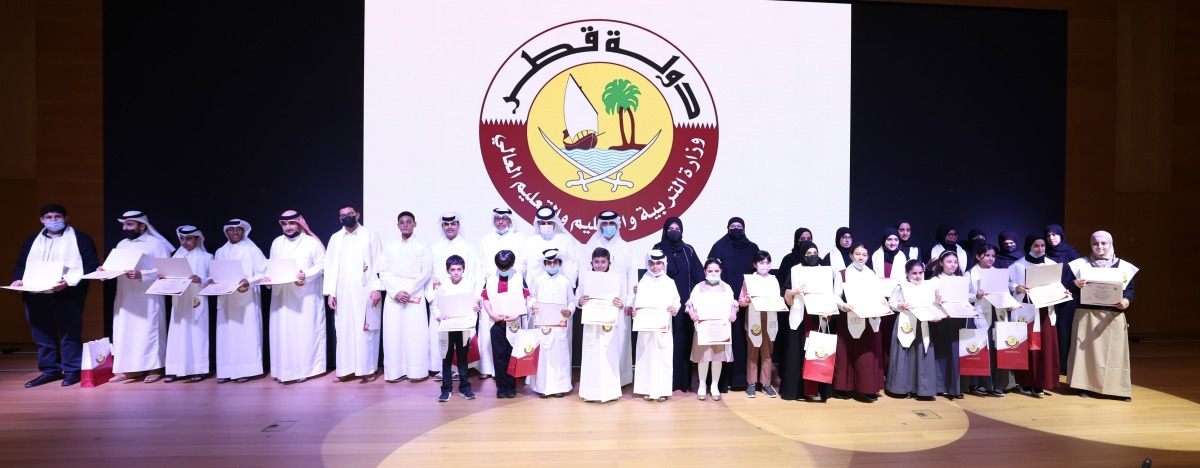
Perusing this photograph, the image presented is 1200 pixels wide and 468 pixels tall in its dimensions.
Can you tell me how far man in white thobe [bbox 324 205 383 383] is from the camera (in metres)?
5.48

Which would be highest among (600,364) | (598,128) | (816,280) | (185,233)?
(598,128)

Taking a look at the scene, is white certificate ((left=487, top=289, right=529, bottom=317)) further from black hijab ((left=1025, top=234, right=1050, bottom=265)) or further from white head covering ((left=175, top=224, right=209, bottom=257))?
black hijab ((left=1025, top=234, right=1050, bottom=265))

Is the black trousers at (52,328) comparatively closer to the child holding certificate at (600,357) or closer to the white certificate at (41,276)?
the white certificate at (41,276)

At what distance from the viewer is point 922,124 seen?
658 cm

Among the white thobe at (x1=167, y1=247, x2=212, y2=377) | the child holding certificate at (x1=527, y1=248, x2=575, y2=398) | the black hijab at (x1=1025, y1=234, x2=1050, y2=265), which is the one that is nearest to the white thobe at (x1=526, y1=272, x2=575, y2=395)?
the child holding certificate at (x1=527, y1=248, x2=575, y2=398)

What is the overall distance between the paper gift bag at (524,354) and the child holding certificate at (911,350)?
282 centimetres

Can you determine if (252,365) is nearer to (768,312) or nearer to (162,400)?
(162,400)

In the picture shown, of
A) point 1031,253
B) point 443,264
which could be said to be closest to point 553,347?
point 443,264

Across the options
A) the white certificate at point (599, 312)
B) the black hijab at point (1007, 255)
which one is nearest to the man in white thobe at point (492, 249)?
the white certificate at point (599, 312)

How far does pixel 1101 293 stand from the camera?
192 inches

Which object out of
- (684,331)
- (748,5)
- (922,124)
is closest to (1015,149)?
(922,124)

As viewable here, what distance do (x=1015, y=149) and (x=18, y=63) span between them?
35.2 feet

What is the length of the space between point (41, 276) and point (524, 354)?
13.7 feet

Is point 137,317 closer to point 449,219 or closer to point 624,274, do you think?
point 449,219
